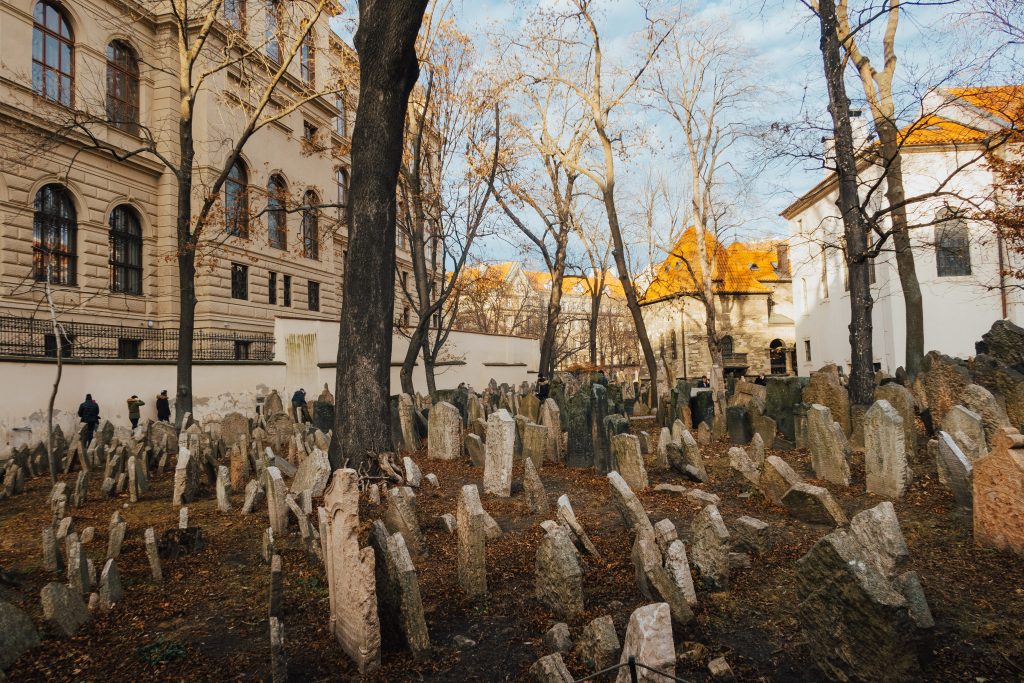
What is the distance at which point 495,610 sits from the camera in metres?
3.81

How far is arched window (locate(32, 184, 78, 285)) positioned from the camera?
19.4 m

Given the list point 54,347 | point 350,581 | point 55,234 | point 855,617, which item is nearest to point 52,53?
point 55,234

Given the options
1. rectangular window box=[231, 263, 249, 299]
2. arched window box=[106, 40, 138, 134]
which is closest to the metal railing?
arched window box=[106, 40, 138, 134]

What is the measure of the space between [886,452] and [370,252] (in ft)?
17.6

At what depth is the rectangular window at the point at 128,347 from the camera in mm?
20883

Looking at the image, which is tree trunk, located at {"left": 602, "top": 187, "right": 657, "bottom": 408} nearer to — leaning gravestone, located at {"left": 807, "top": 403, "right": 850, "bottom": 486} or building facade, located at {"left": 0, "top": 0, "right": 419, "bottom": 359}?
building facade, located at {"left": 0, "top": 0, "right": 419, "bottom": 359}

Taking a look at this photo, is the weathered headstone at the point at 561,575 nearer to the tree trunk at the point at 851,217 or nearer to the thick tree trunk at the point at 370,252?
the thick tree trunk at the point at 370,252

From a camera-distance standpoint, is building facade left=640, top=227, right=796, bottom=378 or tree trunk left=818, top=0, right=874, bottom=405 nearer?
tree trunk left=818, top=0, right=874, bottom=405

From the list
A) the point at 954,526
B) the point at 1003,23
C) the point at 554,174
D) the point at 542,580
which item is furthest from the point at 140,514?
the point at 554,174

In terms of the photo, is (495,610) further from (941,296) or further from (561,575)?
(941,296)

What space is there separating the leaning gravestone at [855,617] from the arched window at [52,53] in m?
24.2

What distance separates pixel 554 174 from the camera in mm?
21031

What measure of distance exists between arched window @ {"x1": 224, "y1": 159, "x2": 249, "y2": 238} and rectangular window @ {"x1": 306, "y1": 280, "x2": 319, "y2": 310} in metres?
5.92

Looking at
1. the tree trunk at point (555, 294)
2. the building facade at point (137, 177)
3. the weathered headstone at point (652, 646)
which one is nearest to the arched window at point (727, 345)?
the tree trunk at point (555, 294)
